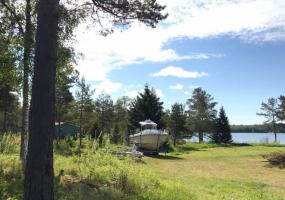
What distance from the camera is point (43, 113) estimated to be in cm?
659

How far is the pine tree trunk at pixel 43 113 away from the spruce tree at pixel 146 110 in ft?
135

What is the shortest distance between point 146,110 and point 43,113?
1651 inches

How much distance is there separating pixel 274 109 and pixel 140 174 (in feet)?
212

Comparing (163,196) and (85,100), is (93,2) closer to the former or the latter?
(163,196)

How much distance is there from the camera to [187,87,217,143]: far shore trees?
2773 inches

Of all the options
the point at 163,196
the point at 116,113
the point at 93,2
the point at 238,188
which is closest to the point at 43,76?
the point at 93,2

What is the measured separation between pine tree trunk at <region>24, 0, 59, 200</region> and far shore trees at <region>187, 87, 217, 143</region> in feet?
204

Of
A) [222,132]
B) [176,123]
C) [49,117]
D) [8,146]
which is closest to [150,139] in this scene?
[8,146]

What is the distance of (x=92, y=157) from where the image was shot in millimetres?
12789

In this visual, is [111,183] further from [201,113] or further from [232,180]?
[201,113]

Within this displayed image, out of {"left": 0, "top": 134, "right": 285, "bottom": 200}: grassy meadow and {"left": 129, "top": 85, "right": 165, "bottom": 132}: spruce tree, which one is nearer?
{"left": 0, "top": 134, "right": 285, "bottom": 200}: grassy meadow

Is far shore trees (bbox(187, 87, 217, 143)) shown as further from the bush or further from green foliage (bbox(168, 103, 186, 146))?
the bush

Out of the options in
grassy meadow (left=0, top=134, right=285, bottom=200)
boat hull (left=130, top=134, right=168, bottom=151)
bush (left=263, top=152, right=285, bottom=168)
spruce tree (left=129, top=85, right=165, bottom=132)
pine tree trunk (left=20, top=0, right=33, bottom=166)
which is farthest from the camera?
spruce tree (left=129, top=85, right=165, bottom=132)

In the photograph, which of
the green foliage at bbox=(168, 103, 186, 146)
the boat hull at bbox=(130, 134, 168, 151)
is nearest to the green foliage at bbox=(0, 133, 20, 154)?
the boat hull at bbox=(130, 134, 168, 151)
